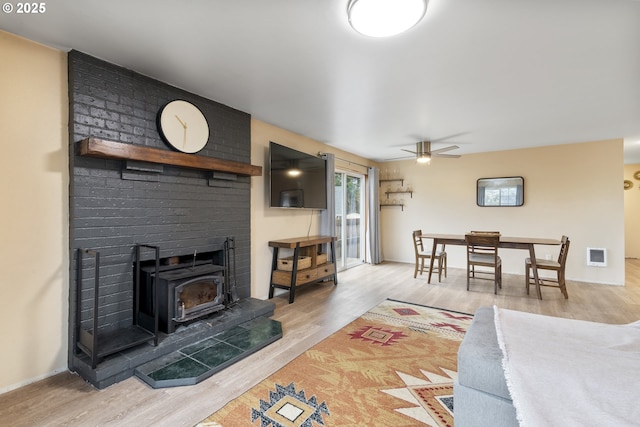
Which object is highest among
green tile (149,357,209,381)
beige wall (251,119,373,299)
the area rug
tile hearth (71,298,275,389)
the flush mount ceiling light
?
the flush mount ceiling light

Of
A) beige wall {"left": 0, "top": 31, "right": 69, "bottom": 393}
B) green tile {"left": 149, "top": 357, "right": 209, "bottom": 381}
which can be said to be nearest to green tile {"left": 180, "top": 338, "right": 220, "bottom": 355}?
green tile {"left": 149, "top": 357, "right": 209, "bottom": 381}

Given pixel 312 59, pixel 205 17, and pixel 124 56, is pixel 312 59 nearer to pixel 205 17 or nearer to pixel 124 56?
pixel 205 17

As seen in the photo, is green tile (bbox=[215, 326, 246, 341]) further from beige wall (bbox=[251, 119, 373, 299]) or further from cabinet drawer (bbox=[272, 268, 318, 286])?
cabinet drawer (bbox=[272, 268, 318, 286])

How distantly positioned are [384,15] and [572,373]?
1887 mm

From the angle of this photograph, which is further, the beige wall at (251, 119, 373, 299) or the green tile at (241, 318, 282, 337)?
the beige wall at (251, 119, 373, 299)

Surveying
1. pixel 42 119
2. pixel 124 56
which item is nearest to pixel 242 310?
pixel 42 119

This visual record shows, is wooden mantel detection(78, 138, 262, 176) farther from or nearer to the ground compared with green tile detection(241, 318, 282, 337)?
farther from the ground

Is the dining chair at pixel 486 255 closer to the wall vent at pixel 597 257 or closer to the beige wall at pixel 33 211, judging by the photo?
the wall vent at pixel 597 257

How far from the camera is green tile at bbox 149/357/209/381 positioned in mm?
1948

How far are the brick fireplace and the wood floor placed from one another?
197 millimetres

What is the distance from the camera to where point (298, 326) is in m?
2.90

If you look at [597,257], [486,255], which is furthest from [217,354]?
[597,257]

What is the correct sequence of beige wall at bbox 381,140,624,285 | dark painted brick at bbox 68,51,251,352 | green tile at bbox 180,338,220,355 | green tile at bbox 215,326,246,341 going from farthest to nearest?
beige wall at bbox 381,140,624,285 → green tile at bbox 215,326,246,341 → green tile at bbox 180,338,220,355 → dark painted brick at bbox 68,51,251,352

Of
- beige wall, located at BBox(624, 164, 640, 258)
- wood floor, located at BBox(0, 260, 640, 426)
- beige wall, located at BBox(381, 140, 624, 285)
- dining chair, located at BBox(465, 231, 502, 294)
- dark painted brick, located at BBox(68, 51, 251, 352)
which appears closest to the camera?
wood floor, located at BBox(0, 260, 640, 426)
